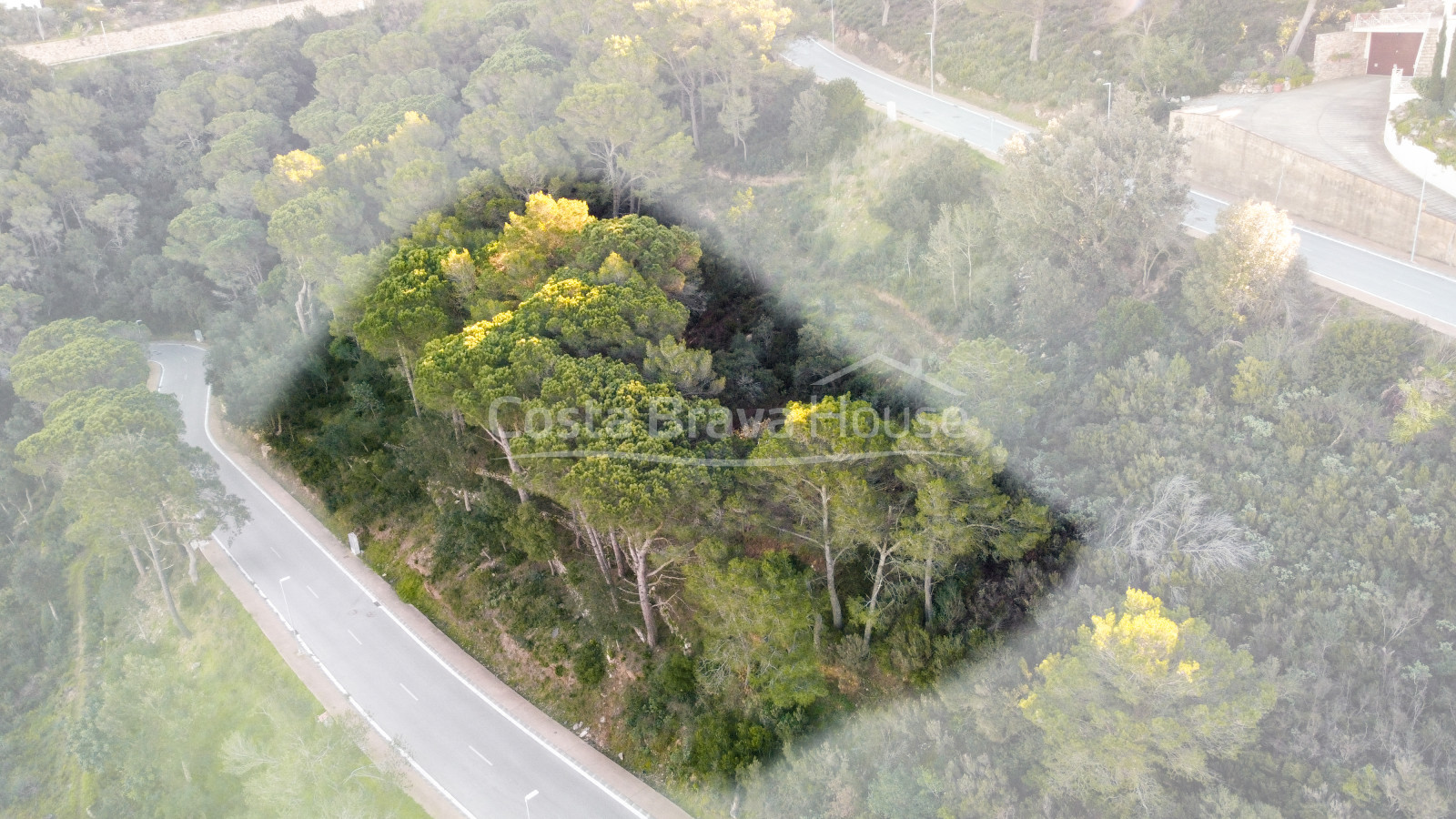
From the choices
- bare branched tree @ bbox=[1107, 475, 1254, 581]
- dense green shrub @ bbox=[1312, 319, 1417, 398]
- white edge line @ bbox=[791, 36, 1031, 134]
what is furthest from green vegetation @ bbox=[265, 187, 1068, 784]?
white edge line @ bbox=[791, 36, 1031, 134]

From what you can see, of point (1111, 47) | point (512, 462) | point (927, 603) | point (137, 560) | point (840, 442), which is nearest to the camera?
point (840, 442)

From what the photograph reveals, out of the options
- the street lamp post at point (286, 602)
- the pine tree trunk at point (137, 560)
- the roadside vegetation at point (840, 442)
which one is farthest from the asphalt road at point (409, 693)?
the pine tree trunk at point (137, 560)

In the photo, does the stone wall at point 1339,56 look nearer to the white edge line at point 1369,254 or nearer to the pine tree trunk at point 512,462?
the white edge line at point 1369,254

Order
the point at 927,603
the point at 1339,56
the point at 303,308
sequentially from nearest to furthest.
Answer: the point at 927,603 < the point at 1339,56 < the point at 303,308

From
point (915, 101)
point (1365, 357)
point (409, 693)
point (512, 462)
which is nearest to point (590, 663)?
point (409, 693)

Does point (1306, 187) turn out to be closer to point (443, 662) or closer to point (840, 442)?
point (840, 442)

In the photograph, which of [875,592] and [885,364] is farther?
[885,364]
